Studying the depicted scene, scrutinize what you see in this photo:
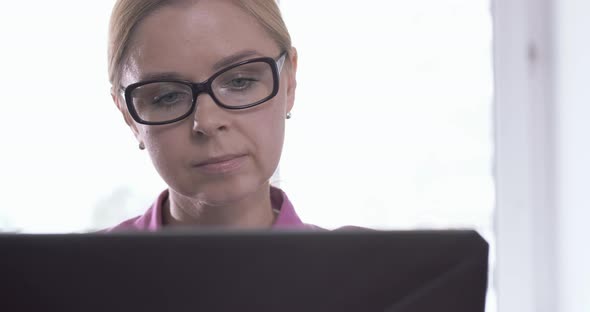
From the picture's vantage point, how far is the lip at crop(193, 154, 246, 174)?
1135 mm

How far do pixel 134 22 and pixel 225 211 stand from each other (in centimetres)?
37

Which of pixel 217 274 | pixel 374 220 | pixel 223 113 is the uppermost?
pixel 223 113

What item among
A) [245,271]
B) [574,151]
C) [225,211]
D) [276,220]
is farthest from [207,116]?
[574,151]

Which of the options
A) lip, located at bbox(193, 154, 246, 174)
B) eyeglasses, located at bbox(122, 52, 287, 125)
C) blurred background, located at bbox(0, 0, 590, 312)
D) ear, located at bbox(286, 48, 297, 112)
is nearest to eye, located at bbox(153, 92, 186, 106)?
eyeglasses, located at bbox(122, 52, 287, 125)

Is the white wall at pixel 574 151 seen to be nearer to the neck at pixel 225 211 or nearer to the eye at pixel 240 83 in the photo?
the neck at pixel 225 211

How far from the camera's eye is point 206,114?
1.10 m

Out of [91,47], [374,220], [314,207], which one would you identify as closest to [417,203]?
[374,220]

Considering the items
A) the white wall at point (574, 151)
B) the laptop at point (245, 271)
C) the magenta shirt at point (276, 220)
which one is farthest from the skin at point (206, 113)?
the white wall at point (574, 151)

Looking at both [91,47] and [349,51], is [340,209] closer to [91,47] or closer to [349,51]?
[349,51]

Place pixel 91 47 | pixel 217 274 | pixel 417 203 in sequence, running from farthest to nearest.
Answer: pixel 417 203
pixel 91 47
pixel 217 274

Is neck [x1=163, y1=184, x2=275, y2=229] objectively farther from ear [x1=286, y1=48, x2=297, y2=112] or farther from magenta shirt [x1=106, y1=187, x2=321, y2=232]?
ear [x1=286, y1=48, x2=297, y2=112]

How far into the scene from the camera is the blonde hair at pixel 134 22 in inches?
45.2

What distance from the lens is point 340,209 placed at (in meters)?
2.46

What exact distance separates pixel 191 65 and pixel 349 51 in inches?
54.0
